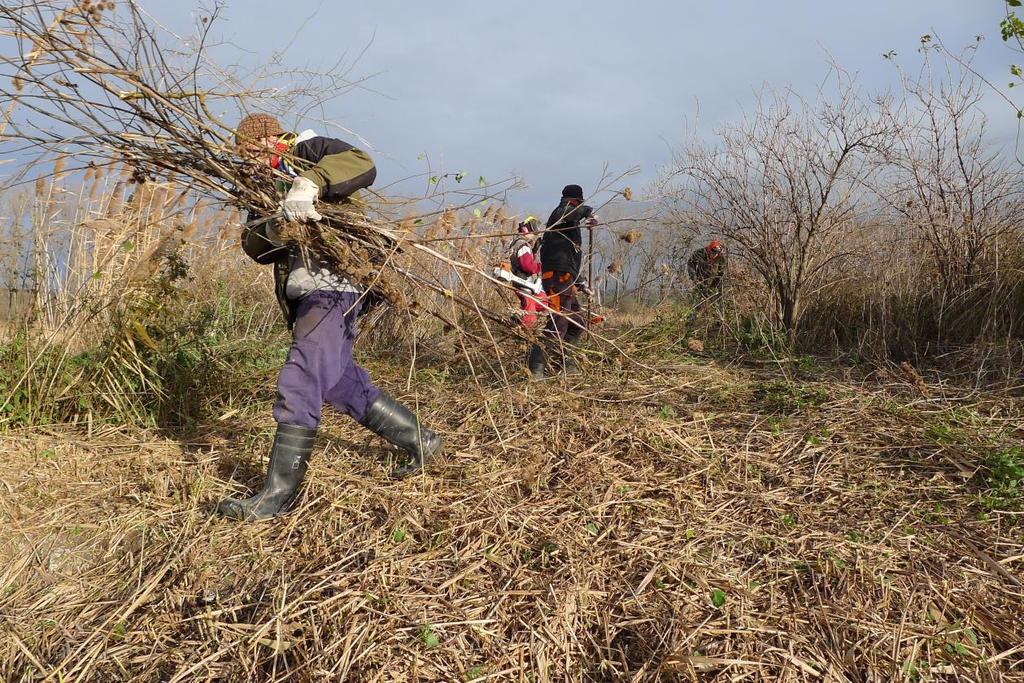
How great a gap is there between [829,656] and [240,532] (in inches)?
78.2

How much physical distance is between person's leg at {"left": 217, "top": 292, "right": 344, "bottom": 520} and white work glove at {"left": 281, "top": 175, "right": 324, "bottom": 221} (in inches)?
14.0

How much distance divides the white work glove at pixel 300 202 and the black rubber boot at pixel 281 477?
822 millimetres

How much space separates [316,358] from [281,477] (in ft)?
1.59

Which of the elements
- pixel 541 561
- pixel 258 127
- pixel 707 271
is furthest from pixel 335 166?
pixel 707 271

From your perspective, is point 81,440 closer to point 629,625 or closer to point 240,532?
point 240,532

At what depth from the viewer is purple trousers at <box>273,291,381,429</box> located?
2514mm

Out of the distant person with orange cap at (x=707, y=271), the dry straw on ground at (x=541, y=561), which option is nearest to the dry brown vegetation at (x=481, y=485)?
the dry straw on ground at (x=541, y=561)

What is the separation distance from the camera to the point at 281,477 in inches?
98.6

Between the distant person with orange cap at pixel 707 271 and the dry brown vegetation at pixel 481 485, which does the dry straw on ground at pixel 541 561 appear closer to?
the dry brown vegetation at pixel 481 485

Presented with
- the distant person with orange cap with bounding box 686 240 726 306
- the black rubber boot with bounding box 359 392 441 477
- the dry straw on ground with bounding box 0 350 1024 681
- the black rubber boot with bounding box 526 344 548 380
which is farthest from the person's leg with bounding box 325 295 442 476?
the distant person with orange cap with bounding box 686 240 726 306

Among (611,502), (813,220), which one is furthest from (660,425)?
(813,220)

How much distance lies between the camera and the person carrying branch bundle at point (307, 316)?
2494 mm

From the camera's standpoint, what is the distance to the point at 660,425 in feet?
10.2

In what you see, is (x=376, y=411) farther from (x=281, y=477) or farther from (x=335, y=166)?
(x=335, y=166)
